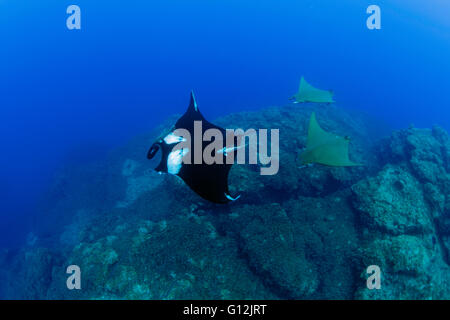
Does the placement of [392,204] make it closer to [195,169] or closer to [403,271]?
[403,271]

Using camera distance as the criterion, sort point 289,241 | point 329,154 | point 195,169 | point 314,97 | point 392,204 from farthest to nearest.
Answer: point 314,97 < point 392,204 < point 289,241 < point 329,154 < point 195,169

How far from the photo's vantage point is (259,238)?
11.9 ft

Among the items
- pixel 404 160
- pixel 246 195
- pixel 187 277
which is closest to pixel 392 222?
pixel 246 195

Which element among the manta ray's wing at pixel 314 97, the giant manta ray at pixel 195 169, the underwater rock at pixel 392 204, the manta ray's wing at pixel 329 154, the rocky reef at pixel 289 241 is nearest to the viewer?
the giant manta ray at pixel 195 169

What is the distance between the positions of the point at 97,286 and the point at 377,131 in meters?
15.6

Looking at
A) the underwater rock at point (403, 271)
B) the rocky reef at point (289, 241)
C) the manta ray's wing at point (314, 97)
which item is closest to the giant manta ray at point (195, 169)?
the rocky reef at point (289, 241)

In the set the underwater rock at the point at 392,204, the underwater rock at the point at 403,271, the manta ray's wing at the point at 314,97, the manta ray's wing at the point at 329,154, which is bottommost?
the underwater rock at the point at 403,271

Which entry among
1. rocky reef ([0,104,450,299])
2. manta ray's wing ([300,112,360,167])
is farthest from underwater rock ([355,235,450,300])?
manta ray's wing ([300,112,360,167])

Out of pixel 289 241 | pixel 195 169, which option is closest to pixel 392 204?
pixel 289 241

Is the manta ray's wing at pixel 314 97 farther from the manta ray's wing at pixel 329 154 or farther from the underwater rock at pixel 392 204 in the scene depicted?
the underwater rock at pixel 392 204

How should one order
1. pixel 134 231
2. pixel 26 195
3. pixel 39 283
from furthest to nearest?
1. pixel 26 195
2. pixel 39 283
3. pixel 134 231

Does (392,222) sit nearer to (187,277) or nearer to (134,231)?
(187,277)

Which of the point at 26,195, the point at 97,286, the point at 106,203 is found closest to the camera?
the point at 97,286

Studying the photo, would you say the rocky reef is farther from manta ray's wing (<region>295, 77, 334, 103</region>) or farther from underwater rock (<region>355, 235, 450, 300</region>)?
manta ray's wing (<region>295, 77, 334, 103</region>)
